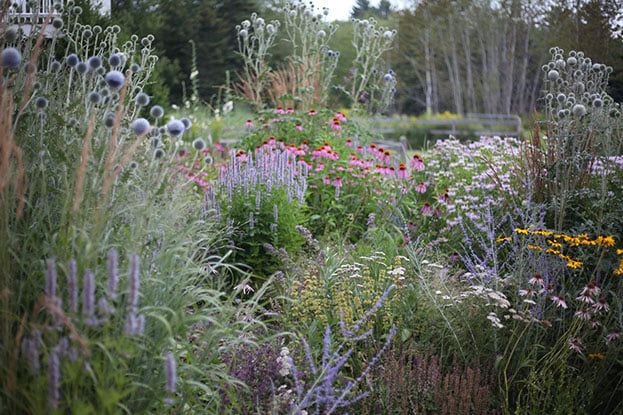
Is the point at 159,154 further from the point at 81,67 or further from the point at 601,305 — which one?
the point at 601,305

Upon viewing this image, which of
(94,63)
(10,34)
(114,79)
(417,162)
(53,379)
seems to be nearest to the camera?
(53,379)

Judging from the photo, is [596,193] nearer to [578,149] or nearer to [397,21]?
[578,149]

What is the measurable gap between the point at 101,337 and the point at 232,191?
2.45 m

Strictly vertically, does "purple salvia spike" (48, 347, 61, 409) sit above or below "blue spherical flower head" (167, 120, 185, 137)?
below

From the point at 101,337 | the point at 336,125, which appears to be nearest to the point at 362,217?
the point at 336,125

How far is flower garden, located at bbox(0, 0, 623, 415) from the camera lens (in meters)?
1.93

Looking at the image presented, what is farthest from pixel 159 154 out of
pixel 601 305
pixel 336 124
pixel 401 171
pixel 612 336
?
pixel 336 124

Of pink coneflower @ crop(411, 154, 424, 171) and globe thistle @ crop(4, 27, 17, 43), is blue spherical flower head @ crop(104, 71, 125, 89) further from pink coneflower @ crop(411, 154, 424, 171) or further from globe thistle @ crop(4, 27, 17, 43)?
pink coneflower @ crop(411, 154, 424, 171)

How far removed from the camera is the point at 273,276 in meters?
3.01

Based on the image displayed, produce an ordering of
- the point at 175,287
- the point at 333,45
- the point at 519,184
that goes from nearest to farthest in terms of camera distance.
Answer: the point at 175,287 → the point at 519,184 → the point at 333,45

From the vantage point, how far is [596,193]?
3.66 m

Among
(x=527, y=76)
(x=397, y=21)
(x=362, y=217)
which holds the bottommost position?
(x=362, y=217)

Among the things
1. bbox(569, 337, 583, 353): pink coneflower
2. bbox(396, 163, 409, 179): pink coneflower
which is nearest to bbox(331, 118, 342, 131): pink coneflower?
bbox(396, 163, 409, 179): pink coneflower

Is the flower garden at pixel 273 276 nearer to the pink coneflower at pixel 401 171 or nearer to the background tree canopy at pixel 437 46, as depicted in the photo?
the pink coneflower at pixel 401 171
